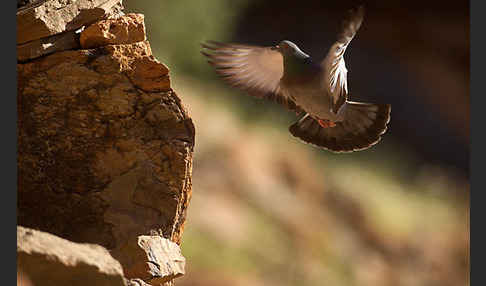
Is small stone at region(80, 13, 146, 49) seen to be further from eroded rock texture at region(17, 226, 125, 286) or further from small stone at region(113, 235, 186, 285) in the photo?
eroded rock texture at region(17, 226, 125, 286)

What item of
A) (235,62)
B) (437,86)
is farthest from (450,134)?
(235,62)

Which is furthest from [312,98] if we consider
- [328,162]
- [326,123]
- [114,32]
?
[328,162]

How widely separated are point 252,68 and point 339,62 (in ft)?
1.49

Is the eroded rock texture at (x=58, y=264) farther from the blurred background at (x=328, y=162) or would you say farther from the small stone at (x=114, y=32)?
the blurred background at (x=328, y=162)

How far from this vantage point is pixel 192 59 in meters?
4.79

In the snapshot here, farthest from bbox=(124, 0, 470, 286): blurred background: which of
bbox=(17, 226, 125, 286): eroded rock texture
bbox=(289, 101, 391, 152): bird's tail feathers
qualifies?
A: bbox=(17, 226, 125, 286): eroded rock texture

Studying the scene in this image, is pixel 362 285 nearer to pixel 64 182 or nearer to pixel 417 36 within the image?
pixel 417 36

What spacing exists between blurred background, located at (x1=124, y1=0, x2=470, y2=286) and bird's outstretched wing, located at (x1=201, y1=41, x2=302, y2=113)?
1.35m

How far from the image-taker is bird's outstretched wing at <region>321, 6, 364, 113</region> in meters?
2.38

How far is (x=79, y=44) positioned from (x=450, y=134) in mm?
3660

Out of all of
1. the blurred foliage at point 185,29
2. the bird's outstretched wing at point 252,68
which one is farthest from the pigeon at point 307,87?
the blurred foliage at point 185,29

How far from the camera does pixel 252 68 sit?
290 centimetres

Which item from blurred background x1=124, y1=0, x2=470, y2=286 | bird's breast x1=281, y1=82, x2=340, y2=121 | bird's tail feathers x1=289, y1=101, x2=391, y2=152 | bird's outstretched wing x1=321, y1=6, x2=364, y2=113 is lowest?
blurred background x1=124, y1=0, x2=470, y2=286

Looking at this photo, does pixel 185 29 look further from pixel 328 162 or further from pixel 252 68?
pixel 252 68
